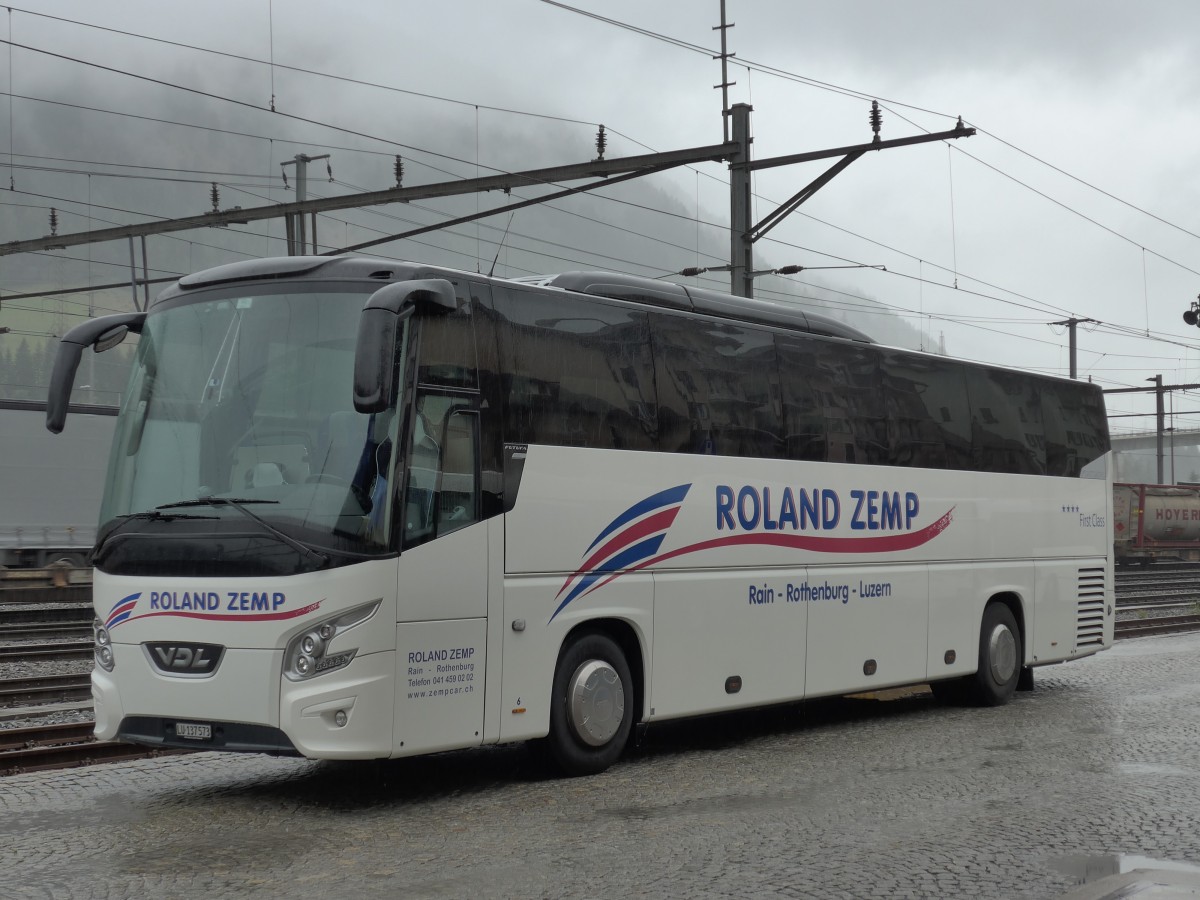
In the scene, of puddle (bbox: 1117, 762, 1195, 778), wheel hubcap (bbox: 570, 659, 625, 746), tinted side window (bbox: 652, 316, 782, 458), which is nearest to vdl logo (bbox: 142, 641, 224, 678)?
wheel hubcap (bbox: 570, 659, 625, 746)

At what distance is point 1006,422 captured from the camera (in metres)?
14.1

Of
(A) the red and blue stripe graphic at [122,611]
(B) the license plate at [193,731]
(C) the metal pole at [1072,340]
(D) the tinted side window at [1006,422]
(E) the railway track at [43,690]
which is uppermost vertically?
(C) the metal pole at [1072,340]

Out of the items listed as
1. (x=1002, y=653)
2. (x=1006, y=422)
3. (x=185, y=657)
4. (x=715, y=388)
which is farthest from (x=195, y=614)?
(x=1006, y=422)

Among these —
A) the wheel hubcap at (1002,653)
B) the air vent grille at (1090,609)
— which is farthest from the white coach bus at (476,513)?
the air vent grille at (1090,609)

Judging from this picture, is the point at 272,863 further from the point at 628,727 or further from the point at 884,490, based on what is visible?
the point at 884,490

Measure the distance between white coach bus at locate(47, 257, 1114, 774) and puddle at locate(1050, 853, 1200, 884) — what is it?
3.32 meters

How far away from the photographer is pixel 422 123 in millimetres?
192750

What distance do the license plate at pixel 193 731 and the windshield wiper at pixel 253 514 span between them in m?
1.13

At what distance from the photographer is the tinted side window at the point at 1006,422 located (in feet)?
44.9

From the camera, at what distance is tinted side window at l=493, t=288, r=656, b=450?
909cm

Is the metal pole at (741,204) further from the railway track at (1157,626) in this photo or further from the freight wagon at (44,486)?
the freight wagon at (44,486)

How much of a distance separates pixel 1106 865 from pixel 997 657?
703cm

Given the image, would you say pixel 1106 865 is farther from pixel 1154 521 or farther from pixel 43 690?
pixel 1154 521

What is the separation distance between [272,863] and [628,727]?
3.38 metres
